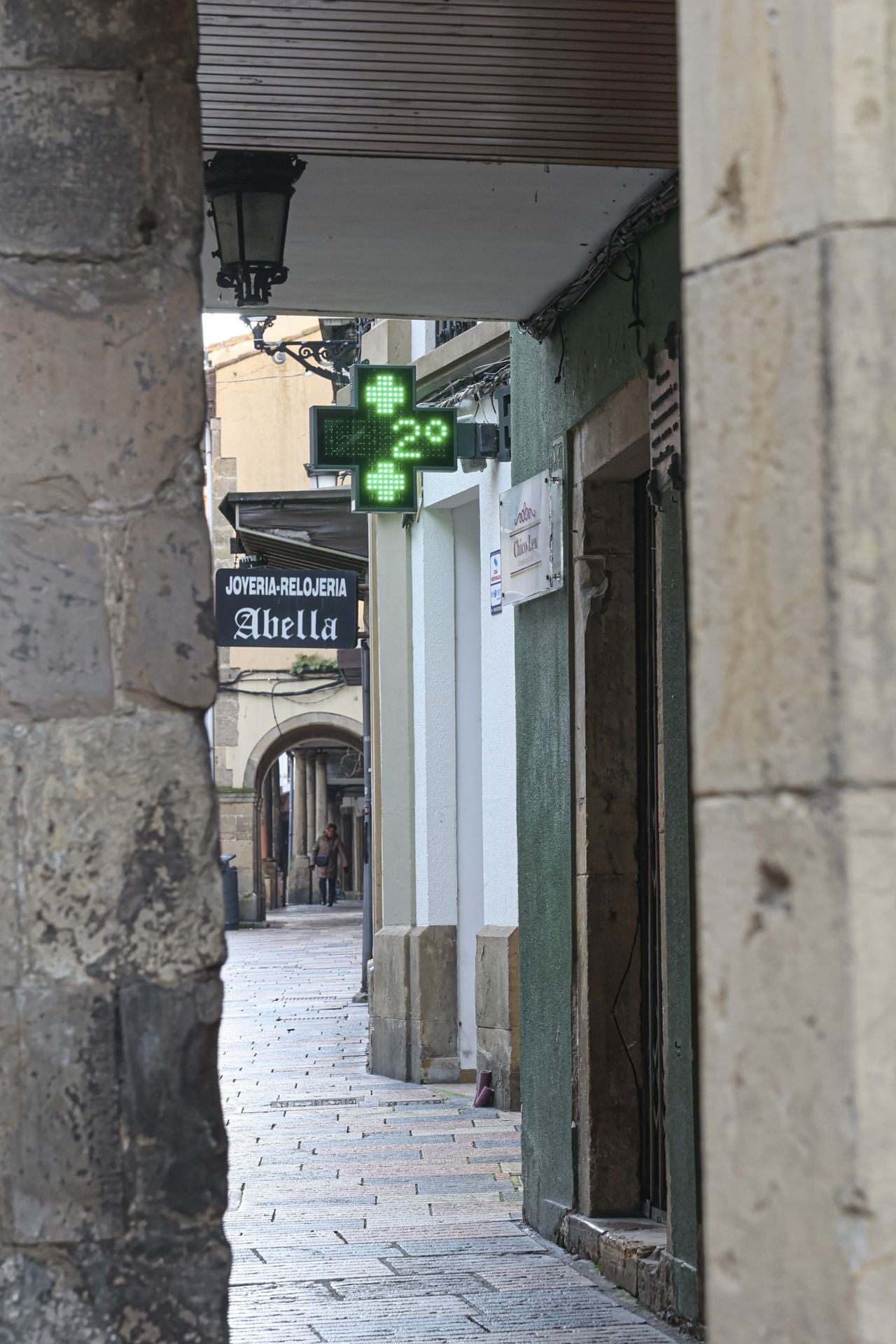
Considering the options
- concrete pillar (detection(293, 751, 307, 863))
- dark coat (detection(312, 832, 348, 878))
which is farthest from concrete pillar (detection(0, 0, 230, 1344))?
concrete pillar (detection(293, 751, 307, 863))

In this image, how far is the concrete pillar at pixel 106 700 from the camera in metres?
2.70

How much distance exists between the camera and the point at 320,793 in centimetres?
5256

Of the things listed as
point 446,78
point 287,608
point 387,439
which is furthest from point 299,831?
point 446,78

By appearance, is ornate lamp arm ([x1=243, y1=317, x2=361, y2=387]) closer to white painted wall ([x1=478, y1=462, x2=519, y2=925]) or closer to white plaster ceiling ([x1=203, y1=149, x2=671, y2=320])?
white painted wall ([x1=478, y1=462, x2=519, y2=925])

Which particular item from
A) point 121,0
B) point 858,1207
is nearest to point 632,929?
point 121,0

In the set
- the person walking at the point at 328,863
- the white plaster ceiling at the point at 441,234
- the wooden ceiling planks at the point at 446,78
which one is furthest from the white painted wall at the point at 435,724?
the person walking at the point at 328,863

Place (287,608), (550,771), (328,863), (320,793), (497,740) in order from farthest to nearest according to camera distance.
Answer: (320,793) < (328,863) < (287,608) < (497,740) < (550,771)

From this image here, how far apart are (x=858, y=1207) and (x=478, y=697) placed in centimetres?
963

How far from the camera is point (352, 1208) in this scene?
707 centimetres

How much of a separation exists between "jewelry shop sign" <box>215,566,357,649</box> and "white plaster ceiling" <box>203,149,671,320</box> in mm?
4857

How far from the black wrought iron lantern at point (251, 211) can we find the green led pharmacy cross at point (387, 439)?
3.35 metres

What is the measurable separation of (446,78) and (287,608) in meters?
7.70

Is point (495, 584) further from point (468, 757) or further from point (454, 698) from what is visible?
point (468, 757)

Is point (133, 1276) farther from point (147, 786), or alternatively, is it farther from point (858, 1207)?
point (858, 1207)
